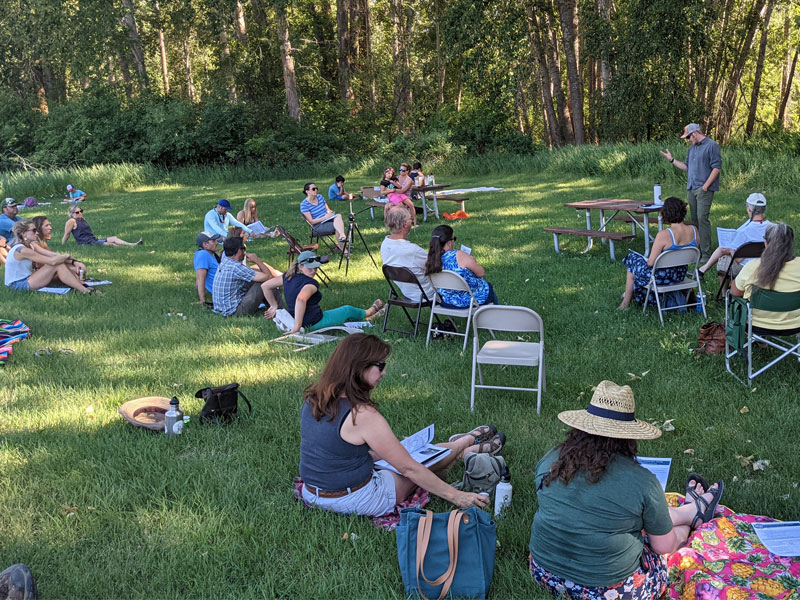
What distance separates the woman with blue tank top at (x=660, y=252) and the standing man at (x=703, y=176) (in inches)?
88.0

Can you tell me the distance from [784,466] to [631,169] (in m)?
Result: 15.8

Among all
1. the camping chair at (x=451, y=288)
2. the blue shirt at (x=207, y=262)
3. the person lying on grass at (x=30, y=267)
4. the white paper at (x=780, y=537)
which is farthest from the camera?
the person lying on grass at (x=30, y=267)

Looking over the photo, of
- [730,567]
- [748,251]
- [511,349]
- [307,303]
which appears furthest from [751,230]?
[730,567]

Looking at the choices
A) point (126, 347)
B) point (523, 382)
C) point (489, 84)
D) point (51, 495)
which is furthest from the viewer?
point (489, 84)

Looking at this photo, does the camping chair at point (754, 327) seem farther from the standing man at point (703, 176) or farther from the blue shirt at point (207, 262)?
the blue shirt at point (207, 262)

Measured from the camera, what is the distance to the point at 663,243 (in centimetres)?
791

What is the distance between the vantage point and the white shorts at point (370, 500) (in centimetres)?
398

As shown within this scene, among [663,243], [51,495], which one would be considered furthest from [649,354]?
[51,495]

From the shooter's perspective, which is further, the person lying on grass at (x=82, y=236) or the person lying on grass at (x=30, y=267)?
the person lying on grass at (x=82, y=236)

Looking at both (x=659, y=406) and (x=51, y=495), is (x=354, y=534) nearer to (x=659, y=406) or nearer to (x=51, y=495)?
(x=51, y=495)

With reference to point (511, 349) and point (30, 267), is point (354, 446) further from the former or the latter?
point (30, 267)

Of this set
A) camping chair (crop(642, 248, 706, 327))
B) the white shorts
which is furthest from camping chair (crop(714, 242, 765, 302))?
the white shorts

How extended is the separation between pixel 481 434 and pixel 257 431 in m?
1.71

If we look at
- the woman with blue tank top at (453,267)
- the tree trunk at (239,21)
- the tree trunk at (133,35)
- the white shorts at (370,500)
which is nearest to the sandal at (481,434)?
the white shorts at (370,500)
